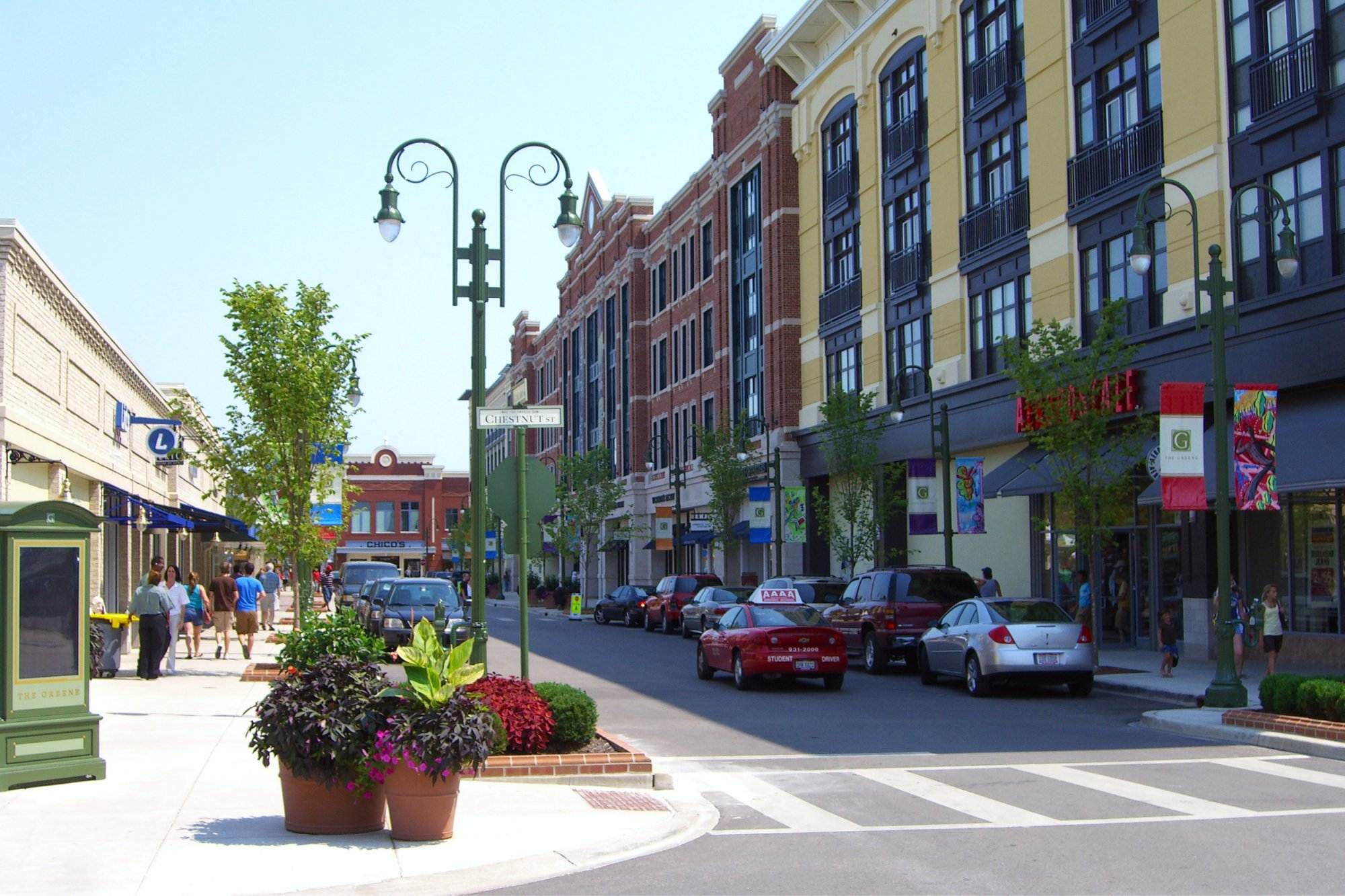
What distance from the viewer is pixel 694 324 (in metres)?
57.8

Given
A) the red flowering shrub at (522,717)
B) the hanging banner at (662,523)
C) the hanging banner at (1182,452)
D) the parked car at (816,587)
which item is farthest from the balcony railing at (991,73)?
the hanging banner at (662,523)

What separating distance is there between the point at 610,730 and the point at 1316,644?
1305cm

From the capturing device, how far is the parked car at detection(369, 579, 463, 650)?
95.1ft

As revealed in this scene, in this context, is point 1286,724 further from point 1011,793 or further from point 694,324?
point 694,324

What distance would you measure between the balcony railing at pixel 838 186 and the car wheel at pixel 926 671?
72.6ft

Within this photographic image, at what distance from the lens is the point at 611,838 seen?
944cm

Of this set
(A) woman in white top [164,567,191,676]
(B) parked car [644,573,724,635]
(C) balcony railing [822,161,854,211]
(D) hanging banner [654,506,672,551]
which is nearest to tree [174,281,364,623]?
(A) woman in white top [164,567,191,676]

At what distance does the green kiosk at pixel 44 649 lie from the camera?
11023mm

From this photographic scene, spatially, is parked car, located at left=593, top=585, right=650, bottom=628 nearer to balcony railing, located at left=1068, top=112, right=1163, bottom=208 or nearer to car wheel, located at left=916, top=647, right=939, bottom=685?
balcony railing, located at left=1068, top=112, right=1163, bottom=208

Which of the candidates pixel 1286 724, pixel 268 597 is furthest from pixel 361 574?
pixel 1286 724

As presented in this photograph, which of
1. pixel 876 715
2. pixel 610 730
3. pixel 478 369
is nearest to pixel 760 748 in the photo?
pixel 610 730

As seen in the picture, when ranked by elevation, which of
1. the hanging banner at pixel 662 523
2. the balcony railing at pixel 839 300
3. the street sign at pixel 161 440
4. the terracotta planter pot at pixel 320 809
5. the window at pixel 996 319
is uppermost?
the balcony railing at pixel 839 300

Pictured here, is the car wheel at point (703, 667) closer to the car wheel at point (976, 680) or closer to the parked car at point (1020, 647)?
the parked car at point (1020, 647)

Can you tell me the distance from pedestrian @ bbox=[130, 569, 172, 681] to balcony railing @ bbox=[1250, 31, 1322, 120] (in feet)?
65.6
